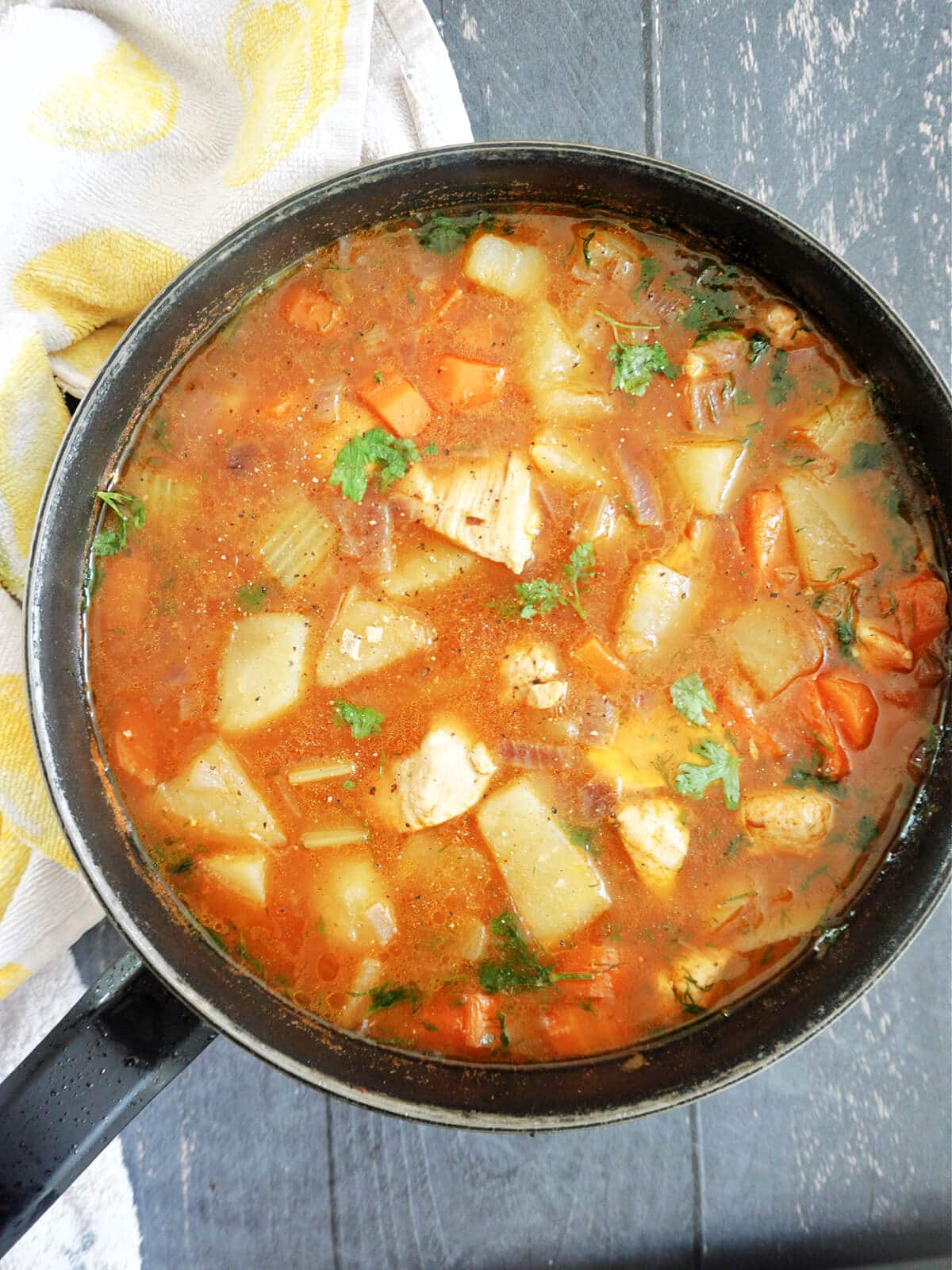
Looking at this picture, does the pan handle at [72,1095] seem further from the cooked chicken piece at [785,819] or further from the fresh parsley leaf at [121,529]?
the cooked chicken piece at [785,819]

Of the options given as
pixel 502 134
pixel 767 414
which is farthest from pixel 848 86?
pixel 767 414

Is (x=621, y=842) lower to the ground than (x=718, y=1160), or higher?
higher

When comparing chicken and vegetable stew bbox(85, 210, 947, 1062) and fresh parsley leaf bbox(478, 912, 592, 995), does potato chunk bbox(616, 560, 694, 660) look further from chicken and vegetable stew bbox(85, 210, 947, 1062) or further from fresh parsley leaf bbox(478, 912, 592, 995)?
fresh parsley leaf bbox(478, 912, 592, 995)

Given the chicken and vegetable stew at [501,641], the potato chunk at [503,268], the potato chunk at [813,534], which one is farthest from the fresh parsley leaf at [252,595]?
the potato chunk at [813,534]

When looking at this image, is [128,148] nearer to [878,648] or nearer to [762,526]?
[762,526]

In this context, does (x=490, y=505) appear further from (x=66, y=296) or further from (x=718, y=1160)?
(x=718, y=1160)

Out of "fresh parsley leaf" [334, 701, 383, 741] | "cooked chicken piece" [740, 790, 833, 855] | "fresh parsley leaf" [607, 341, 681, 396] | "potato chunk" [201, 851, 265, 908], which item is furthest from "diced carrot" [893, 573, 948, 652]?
"potato chunk" [201, 851, 265, 908]
